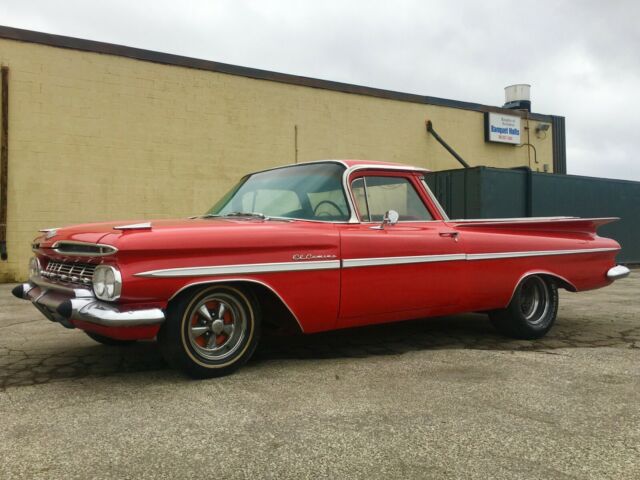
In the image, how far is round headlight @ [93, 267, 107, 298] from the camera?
3.22m

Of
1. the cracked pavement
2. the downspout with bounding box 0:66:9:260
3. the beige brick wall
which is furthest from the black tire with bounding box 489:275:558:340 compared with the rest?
the downspout with bounding box 0:66:9:260

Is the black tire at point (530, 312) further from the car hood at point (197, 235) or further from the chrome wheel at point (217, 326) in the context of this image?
the chrome wheel at point (217, 326)

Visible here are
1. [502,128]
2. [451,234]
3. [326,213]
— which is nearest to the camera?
[326,213]

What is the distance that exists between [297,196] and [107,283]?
1.60 meters

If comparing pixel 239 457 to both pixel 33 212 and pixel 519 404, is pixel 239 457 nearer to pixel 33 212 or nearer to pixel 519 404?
pixel 519 404

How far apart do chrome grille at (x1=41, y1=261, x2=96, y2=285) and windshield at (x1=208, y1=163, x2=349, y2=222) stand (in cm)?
128

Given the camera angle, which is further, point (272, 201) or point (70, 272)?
point (272, 201)

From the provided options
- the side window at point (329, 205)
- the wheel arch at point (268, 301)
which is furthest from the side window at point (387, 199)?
the wheel arch at point (268, 301)

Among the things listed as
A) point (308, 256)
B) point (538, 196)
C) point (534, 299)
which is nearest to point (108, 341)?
point (308, 256)

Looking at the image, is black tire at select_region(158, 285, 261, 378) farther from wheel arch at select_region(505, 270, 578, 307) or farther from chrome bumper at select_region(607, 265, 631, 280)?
chrome bumper at select_region(607, 265, 631, 280)

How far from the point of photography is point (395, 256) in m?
4.16

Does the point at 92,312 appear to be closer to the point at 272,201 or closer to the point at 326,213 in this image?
the point at 272,201

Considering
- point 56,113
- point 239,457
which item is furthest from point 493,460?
point 56,113

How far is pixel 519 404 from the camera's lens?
3104 mm
